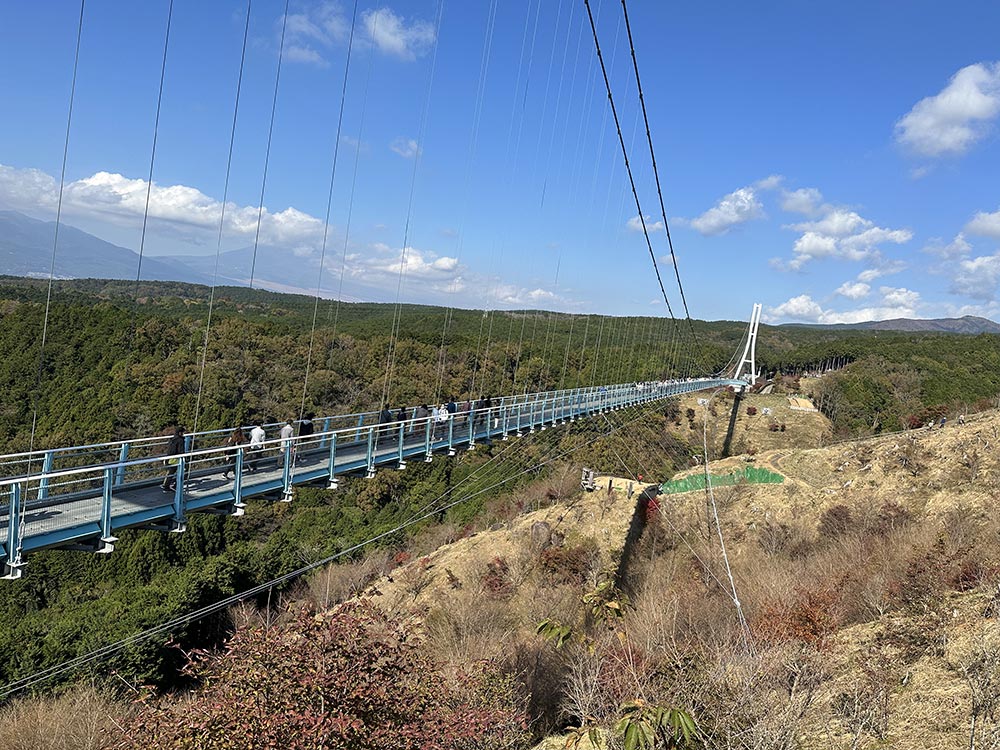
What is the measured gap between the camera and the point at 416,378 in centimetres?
5234

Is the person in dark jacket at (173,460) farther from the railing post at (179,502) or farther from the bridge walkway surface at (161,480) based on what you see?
the railing post at (179,502)

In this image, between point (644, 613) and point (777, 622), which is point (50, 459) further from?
point (644, 613)

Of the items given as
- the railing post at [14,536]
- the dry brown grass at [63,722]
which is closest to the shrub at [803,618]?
the railing post at [14,536]

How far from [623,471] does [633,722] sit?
39841mm

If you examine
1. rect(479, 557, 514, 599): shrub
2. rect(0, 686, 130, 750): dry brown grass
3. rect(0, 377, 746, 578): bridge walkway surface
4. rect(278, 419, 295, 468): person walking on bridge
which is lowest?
rect(0, 686, 130, 750): dry brown grass

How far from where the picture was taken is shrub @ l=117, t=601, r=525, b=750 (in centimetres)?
590

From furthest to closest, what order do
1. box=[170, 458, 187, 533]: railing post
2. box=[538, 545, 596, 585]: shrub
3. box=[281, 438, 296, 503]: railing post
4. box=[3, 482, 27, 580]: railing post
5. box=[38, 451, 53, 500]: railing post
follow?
box=[538, 545, 596, 585]: shrub < box=[281, 438, 296, 503]: railing post < box=[170, 458, 187, 533]: railing post < box=[38, 451, 53, 500]: railing post < box=[3, 482, 27, 580]: railing post

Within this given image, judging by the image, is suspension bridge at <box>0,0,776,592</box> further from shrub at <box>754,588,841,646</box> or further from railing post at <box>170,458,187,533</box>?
shrub at <box>754,588,841,646</box>

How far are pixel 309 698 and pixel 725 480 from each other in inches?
1102

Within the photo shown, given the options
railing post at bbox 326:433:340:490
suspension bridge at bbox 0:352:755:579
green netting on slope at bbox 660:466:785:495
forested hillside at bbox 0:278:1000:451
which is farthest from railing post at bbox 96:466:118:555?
green netting on slope at bbox 660:466:785:495

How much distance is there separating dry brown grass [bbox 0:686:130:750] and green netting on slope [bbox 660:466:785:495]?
2370 centimetres

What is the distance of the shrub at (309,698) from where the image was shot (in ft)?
19.4

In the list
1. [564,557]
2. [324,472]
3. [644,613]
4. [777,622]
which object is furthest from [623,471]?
[324,472]

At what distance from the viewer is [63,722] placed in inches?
650
